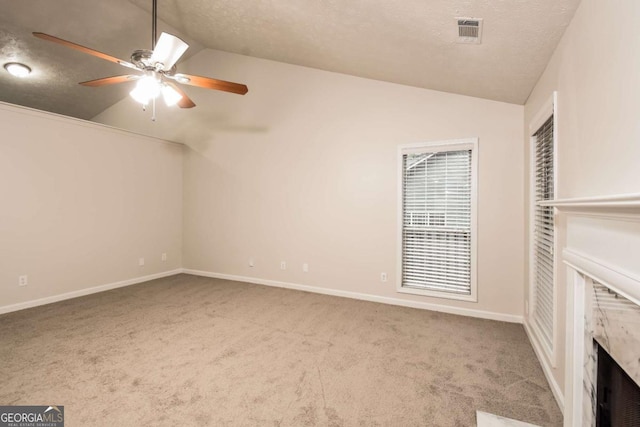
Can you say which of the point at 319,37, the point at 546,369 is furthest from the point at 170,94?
the point at 546,369

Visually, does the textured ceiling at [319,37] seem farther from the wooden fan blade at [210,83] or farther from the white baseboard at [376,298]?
the white baseboard at [376,298]

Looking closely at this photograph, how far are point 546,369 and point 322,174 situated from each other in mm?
3162

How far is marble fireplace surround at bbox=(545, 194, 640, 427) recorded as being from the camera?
0.99 m

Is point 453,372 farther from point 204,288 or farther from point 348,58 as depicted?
point 204,288

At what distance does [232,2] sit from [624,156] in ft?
11.2

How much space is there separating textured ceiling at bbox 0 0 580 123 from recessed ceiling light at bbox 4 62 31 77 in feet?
0.28

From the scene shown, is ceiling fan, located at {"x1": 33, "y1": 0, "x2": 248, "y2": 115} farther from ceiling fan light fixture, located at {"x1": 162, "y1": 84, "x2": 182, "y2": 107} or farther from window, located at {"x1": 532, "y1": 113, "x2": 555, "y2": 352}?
window, located at {"x1": 532, "y1": 113, "x2": 555, "y2": 352}

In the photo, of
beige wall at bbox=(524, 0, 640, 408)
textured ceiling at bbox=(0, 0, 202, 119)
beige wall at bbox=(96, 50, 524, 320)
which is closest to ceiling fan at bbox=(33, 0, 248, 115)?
textured ceiling at bbox=(0, 0, 202, 119)

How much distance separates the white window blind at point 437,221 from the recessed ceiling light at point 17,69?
552cm

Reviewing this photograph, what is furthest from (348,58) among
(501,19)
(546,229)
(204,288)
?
(204,288)

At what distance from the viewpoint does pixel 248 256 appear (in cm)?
486

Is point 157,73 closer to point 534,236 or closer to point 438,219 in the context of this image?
point 438,219

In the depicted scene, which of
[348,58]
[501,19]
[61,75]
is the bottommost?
[501,19]

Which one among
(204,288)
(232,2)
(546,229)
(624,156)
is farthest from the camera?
(204,288)
